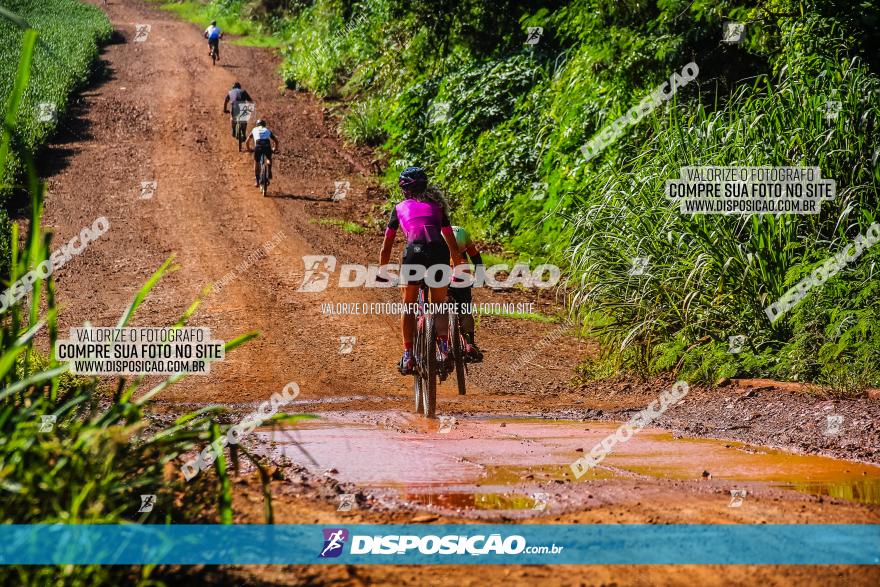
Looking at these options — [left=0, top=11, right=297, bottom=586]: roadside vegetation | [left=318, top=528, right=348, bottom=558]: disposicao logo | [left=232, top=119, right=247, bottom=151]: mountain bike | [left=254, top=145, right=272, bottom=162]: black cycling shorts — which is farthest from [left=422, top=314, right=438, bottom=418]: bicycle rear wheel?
[left=232, top=119, right=247, bottom=151]: mountain bike

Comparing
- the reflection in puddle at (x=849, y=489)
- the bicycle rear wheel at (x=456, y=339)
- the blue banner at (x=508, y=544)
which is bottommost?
the reflection in puddle at (x=849, y=489)

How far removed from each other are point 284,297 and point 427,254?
6829 mm

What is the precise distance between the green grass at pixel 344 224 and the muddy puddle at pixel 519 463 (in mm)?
12288

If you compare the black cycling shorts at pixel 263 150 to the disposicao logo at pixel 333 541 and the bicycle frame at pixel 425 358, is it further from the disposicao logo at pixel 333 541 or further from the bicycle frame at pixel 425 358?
the disposicao logo at pixel 333 541

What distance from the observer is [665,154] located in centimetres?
1113

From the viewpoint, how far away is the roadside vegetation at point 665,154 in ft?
31.4

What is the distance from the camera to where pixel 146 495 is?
4031 millimetres

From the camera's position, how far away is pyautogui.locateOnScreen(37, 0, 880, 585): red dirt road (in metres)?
4.90

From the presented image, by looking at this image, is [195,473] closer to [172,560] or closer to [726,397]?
[172,560]

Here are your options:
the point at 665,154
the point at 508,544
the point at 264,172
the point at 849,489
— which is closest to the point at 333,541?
the point at 508,544

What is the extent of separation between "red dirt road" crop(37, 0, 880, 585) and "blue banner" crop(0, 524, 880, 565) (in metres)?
0.13

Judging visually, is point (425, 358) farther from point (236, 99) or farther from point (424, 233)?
point (236, 99)

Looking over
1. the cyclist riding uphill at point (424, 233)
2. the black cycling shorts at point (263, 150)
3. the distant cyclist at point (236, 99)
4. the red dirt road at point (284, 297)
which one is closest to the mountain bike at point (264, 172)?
the black cycling shorts at point (263, 150)

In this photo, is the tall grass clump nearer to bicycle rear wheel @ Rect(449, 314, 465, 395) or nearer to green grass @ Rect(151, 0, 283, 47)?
bicycle rear wheel @ Rect(449, 314, 465, 395)
